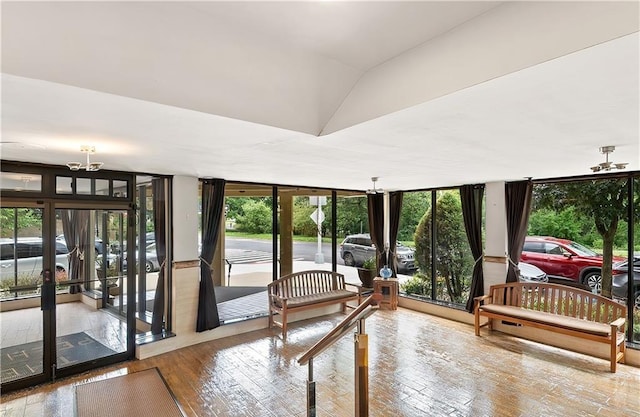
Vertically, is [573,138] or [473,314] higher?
[573,138]

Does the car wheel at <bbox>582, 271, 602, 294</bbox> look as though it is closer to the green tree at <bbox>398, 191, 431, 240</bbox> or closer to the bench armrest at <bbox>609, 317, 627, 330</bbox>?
the bench armrest at <bbox>609, 317, 627, 330</bbox>

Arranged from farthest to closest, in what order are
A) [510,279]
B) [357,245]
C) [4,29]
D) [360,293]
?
[357,245] < [360,293] < [510,279] < [4,29]

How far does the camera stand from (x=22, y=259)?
3973mm

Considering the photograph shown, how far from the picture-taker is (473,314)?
5.98 metres

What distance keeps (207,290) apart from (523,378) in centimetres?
426

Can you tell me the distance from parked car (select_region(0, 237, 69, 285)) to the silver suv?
512 cm

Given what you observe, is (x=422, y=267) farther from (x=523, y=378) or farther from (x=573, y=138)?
(x=573, y=138)

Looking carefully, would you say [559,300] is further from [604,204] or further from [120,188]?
[120,188]

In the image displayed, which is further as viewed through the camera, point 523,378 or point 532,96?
point 523,378

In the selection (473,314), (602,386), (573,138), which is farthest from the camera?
(473,314)

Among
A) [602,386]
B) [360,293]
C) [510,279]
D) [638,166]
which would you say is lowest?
[602,386]

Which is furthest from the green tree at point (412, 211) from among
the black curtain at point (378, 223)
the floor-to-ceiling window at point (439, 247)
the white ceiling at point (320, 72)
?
the white ceiling at point (320, 72)

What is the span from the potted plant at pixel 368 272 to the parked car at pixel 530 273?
2903 millimetres

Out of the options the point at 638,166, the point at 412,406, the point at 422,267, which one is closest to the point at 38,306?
the point at 412,406
